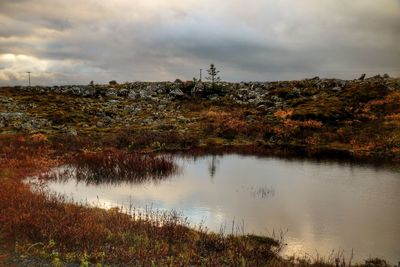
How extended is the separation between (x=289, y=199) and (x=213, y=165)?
1340cm

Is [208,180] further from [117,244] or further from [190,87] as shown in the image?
[190,87]

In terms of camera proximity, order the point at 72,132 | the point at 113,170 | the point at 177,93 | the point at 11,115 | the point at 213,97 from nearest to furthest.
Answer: the point at 113,170
the point at 72,132
the point at 11,115
the point at 213,97
the point at 177,93

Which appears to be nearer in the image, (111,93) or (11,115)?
(11,115)

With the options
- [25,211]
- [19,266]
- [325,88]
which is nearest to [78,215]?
[25,211]

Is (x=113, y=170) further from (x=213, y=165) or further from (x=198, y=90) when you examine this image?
(x=198, y=90)

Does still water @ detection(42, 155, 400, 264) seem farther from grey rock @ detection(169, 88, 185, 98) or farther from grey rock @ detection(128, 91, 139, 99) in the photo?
grey rock @ detection(128, 91, 139, 99)

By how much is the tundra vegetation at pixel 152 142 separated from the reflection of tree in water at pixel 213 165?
3500 mm

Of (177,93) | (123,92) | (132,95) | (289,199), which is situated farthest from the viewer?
(123,92)

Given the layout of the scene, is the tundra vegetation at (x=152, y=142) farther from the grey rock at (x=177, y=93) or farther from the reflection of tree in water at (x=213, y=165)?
the reflection of tree in water at (x=213, y=165)

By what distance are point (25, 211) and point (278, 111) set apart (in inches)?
2157

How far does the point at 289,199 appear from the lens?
91.0 feet

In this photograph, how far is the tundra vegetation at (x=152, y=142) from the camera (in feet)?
52.4

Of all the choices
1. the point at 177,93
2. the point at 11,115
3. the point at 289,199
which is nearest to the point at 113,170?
Result: the point at 289,199

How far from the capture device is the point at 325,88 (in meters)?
86.1
